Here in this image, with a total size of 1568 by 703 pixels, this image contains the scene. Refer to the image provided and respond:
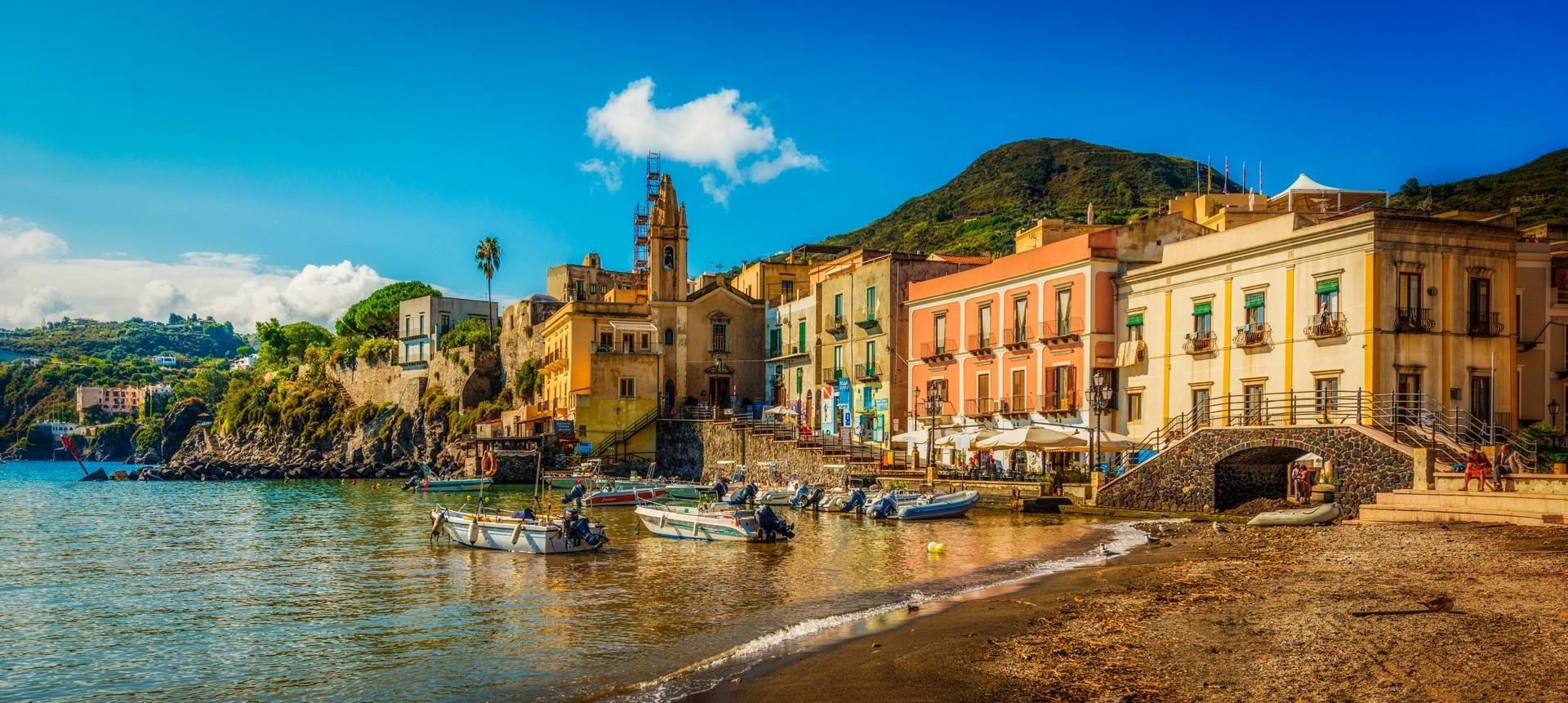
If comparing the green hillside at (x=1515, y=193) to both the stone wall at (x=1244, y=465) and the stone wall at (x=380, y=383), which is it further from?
the stone wall at (x=380, y=383)

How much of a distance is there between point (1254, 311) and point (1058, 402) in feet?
30.7

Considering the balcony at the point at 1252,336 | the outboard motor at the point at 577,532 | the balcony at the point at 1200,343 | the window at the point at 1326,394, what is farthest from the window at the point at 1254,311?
the outboard motor at the point at 577,532

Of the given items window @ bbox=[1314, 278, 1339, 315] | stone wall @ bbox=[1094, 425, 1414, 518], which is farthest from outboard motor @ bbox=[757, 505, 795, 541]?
window @ bbox=[1314, 278, 1339, 315]

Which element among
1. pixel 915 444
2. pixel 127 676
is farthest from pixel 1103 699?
pixel 915 444

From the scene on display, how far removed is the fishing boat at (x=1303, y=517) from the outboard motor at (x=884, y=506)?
1227cm

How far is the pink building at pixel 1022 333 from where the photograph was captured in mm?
42938

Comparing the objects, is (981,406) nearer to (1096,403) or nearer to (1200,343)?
(1096,403)

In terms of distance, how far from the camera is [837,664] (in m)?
14.7

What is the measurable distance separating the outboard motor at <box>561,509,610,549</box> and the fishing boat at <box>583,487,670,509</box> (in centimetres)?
1941

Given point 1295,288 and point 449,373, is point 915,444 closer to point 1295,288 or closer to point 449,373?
point 1295,288

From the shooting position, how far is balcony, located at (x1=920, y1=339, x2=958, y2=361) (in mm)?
50875

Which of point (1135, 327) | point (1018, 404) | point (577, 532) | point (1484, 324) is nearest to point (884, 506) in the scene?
point (1018, 404)

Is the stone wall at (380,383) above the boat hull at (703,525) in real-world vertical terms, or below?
above

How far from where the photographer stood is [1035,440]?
39.9 metres
